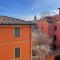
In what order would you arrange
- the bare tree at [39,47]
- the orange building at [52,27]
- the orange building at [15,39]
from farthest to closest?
the orange building at [52,27]
the bare tree at [39,47]
the orange building at [15,39]

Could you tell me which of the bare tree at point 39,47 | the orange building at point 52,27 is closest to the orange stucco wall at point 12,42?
the bare tree at point 39,47

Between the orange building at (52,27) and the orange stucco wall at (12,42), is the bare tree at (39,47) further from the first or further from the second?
the orange building at (52,27)

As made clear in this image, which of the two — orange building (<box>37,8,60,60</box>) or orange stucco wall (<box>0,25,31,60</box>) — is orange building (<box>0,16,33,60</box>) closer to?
orange stucco wall (<box>0,25,31,60</box>)

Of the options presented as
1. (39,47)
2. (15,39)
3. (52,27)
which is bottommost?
(39,47)

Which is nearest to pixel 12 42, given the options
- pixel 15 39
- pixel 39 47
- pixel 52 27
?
pixel 15 39

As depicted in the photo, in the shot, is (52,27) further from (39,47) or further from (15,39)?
(15,39)

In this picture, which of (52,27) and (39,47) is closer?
(39,47)

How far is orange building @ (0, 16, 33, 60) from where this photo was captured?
59.5 feet

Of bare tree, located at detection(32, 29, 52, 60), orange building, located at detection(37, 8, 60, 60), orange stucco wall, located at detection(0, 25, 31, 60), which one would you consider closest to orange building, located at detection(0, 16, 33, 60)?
orange stucco wall, located at detection(0, 25, 31, 60)

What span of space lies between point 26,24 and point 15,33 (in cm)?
156

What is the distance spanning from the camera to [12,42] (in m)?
18.8

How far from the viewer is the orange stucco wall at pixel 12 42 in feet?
59.5

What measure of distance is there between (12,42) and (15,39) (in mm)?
452

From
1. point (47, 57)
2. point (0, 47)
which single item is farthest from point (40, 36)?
point (0, 47)
